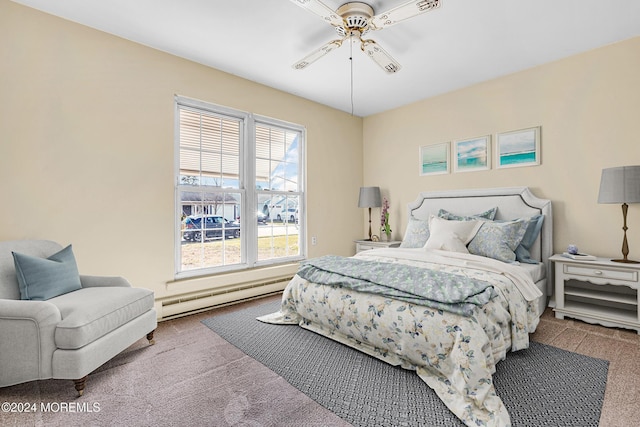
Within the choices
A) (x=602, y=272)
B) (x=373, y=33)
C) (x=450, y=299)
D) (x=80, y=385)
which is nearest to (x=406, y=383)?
(x=450, y=299)

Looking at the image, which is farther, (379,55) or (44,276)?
(379,55)

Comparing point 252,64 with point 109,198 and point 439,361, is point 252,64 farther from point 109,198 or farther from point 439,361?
point 439,361

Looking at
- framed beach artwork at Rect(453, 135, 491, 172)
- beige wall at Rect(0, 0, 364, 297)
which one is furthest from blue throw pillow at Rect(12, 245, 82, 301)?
framed beach artwork at Rect(453, 135, 491, 172)

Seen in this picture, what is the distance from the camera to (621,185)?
8.96 feet

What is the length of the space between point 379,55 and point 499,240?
2.10 meters

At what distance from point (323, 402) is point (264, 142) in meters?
3.09

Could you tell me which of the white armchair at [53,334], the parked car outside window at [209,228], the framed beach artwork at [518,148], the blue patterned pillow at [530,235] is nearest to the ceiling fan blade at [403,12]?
the framed beach artwork at [518,148]

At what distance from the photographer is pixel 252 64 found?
11.0 ft

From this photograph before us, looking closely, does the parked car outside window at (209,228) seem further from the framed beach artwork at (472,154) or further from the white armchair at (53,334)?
the framed beach artwork at (472,154)

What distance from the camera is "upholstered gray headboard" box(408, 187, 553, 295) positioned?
10.9 ft

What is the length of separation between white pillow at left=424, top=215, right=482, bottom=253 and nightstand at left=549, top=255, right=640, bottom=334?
768mm

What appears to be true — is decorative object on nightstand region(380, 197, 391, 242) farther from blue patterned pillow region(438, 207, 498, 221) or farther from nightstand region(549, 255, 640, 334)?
nightstand region(549, 255, 640, 334)

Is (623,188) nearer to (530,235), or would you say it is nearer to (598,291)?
(530,235)

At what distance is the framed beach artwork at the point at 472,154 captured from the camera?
3.85 m
